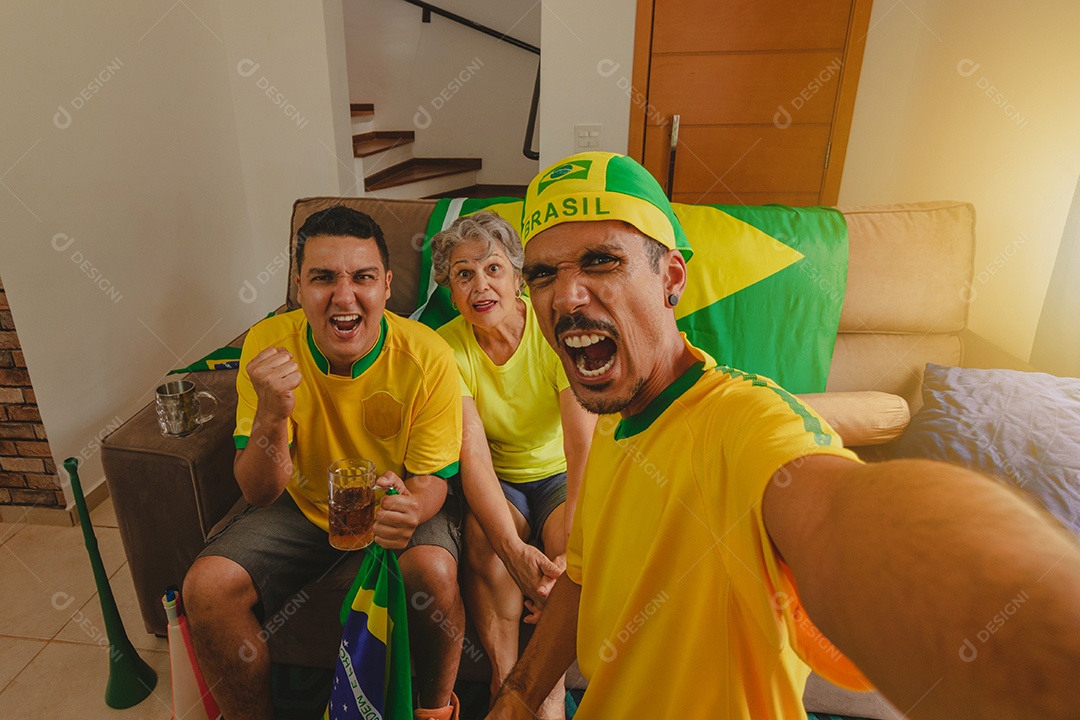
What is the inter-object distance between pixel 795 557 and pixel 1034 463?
127 centimetres

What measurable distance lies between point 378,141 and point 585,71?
6.35 ft

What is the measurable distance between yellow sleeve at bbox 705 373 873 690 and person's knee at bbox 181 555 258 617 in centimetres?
110

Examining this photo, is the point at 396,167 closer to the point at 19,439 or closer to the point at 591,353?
the point at 19,439

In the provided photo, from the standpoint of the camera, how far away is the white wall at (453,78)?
4.69 meters

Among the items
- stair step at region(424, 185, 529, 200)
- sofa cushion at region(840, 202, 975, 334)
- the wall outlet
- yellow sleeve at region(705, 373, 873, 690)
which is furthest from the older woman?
stair step at region(424, 185, 529, 200)

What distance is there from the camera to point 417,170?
4676 mm

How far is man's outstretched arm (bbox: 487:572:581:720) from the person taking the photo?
37.4 inches

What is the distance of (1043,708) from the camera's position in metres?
0.29

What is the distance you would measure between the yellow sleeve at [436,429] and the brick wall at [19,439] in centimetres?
152

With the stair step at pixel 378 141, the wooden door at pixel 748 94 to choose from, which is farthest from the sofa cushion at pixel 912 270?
the stair step at pixel 378 141

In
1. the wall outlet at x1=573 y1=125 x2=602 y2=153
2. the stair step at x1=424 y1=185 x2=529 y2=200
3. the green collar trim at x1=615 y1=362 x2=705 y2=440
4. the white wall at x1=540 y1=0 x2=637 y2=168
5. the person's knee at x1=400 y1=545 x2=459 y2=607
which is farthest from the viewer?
the stair step at x1=424 y1=185 x2=529 y2=200

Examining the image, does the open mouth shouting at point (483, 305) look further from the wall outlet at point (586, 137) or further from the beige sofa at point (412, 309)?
the wall outlet at point (586, 137)

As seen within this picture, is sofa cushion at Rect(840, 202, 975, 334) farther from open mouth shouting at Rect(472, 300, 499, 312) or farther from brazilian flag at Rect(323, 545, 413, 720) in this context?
brazilian flag at Rect(323, 545, 413, 720)

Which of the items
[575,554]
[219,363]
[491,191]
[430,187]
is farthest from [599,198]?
[491,191]
